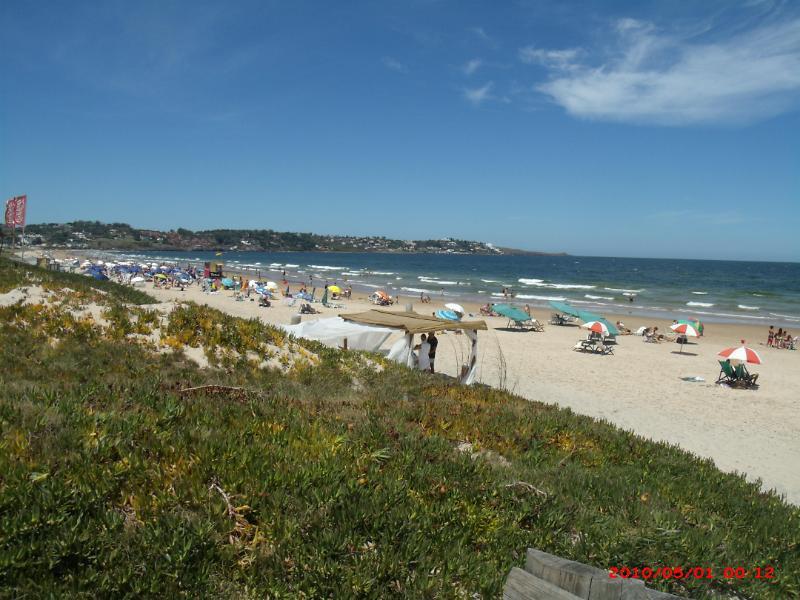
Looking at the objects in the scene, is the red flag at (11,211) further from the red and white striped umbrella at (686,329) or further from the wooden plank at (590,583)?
the red and white striped umbrella at (686,329)

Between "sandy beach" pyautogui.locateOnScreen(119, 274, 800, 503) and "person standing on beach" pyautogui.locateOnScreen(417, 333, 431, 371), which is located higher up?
"person standing on beach" pyautogui.locateOnScreen(417, 333, 431, 371)

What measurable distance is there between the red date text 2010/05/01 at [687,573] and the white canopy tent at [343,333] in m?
10.1

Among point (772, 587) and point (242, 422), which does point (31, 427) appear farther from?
point (772, 587)

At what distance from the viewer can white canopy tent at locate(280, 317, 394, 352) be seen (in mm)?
13219

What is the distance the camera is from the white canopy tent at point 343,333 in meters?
13.2

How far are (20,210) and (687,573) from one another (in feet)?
97.5

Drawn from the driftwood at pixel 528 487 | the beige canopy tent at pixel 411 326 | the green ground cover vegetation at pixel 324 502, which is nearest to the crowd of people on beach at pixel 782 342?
the beige canopy tent at pixel 411 326

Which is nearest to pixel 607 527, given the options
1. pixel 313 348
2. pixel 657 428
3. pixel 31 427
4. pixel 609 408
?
pixel 31 427

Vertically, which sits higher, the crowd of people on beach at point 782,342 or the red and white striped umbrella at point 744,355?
the red and white striped umbrella at point 744,355

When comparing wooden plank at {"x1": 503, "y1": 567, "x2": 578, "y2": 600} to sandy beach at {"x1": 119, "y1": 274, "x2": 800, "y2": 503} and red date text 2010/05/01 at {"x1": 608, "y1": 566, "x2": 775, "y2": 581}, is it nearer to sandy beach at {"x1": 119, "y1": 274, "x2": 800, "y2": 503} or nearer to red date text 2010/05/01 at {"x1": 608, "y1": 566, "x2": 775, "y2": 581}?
red date text 2010/05/01 at {"x1": 608, "y1": 566, "x2": 775, "y2": 581}

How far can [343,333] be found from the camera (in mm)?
13297

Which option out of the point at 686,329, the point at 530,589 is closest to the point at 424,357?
the point at 530,589

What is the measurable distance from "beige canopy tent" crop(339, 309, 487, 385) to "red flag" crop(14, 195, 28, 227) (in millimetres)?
20610

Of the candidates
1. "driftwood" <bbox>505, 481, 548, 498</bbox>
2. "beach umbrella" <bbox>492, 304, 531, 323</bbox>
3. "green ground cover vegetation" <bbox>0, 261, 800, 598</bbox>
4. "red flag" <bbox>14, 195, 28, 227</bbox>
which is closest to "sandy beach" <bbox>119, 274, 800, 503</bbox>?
"beach umbrella" <bbox>492, 304, 531, 323</bbox>
